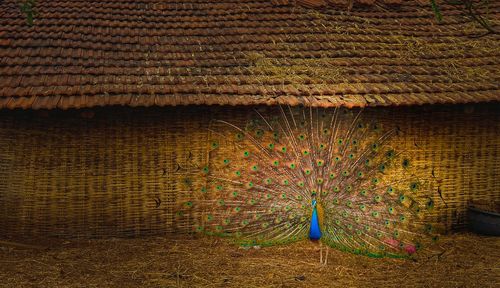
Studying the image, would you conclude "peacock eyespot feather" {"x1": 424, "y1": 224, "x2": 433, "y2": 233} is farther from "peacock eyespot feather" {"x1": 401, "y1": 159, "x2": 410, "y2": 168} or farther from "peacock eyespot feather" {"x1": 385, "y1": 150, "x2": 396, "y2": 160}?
"peacock eyespot feather" {"x1": 385, "y1": 150, "x2": 396, "y2": 160}

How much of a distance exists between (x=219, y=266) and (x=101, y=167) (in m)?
2.53

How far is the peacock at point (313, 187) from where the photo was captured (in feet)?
26.8

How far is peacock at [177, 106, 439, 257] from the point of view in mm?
8180

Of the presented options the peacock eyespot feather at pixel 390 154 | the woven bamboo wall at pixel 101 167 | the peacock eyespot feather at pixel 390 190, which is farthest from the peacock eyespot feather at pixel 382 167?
the woven bamboo wall at pixel 101 167

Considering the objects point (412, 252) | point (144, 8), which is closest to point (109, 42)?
point (144, 8)

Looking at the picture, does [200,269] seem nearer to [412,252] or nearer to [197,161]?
[197,161]

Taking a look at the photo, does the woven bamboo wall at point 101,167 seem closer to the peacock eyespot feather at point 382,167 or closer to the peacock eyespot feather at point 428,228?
the peacock eyespot feather at point 382,167

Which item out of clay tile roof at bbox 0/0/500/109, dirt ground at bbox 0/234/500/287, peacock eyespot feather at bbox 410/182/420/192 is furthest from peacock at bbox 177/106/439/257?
clay tile roof at bbox 0/0/500/109

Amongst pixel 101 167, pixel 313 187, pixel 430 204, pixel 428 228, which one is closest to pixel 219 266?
pixel 313 187

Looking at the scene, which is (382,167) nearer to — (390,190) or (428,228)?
(390,190)

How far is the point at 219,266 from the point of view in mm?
7840

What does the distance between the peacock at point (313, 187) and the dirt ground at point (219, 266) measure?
263 millimetres

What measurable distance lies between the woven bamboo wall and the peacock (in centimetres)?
29

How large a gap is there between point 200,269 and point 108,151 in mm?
2501
